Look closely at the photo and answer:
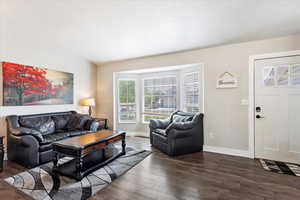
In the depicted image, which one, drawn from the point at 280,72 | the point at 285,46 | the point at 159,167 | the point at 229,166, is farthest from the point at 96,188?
the point at 285,46

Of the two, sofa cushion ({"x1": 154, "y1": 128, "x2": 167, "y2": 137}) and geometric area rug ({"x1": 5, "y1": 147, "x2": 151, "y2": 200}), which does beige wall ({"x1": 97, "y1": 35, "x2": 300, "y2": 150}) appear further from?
geometric area rug ({"x1": 5, "y1": 147, "x2": 151, "y2": 200})

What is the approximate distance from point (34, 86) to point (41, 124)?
95 centimetres

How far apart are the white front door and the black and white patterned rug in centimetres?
13

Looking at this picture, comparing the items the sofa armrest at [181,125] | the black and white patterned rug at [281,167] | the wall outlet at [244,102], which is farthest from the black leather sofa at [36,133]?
the black and white patterned rug at [281,167]

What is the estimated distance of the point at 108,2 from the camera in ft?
8.02

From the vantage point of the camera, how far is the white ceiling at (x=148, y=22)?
7.89 ft

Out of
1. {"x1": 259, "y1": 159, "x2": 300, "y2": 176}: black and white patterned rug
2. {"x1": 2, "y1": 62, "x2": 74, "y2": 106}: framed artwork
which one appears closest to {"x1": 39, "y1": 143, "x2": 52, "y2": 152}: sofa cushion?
{"x1": 2, "y1": 62, "x2": 74, "y2": 106}: framed artwork

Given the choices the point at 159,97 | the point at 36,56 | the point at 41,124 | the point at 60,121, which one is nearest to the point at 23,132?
the point at 41,124

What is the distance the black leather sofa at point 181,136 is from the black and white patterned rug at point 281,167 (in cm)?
121

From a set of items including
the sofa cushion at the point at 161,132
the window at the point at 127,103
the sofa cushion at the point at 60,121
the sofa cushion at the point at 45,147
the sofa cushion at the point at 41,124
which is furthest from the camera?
the window at the point at 127,103

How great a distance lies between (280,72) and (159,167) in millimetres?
2944

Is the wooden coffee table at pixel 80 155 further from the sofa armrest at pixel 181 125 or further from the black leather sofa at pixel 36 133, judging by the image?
the sofa armrest at pixel 181 125

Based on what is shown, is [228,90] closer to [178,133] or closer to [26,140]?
[178,133]

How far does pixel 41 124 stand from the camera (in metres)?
3.32
